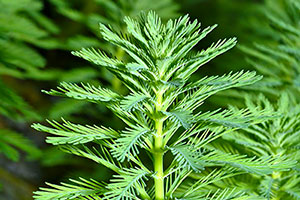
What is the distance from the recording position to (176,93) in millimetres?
586

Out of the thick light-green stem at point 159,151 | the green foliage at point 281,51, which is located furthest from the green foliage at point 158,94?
the green foliage at point 281,51

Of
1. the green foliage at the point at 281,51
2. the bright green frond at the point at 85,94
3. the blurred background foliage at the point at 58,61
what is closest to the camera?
the bright green frond at the point at 85,94

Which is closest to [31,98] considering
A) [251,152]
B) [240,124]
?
[251,152]

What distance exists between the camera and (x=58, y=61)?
2607 millimetres

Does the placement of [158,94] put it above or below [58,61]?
below

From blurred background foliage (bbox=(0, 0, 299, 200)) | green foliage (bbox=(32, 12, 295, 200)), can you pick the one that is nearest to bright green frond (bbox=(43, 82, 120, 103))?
green foliage (bbox=(32, 12, 295, 200))

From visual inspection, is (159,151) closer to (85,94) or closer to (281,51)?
(85,94)

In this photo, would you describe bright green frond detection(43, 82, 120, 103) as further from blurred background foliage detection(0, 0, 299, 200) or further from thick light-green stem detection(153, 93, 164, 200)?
blurred background foliage detection(0, 0, 299, 200)

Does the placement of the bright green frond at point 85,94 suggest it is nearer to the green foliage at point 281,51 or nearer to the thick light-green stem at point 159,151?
the thick light-green stem at point 159,151

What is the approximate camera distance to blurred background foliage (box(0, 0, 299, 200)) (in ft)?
3.61

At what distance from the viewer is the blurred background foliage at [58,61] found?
1100 millimetres

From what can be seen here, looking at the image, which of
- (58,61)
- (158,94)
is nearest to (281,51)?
(158,94)

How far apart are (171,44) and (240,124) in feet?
0.50

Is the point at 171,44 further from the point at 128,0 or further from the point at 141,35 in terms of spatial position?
the point at 128,0
